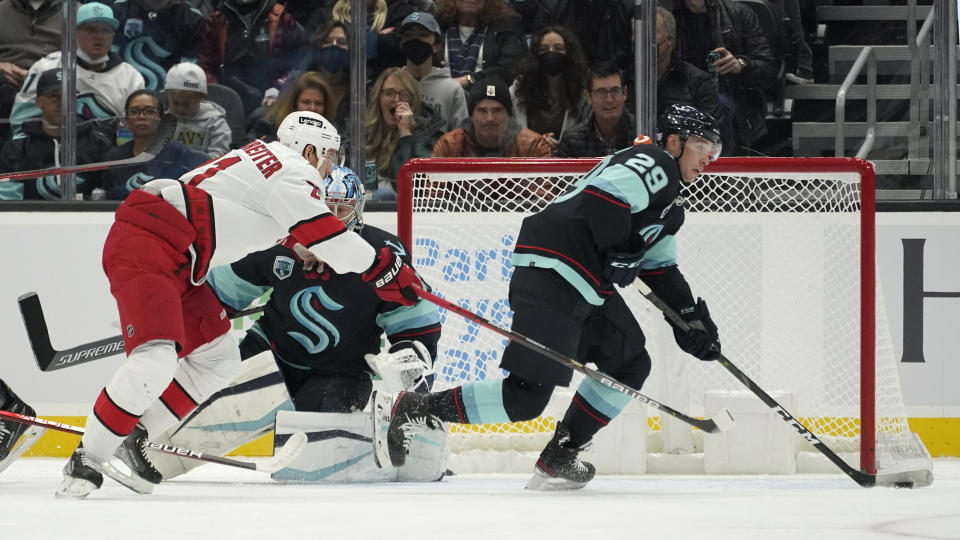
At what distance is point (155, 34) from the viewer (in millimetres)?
4707

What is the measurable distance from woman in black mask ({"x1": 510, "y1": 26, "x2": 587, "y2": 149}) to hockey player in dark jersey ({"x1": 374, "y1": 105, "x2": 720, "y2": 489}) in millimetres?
1236

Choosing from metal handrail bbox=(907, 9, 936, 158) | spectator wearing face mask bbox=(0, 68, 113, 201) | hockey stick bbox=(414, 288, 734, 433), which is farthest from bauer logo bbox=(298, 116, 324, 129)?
metal handrail bbox=(907, 9, 936, 158)

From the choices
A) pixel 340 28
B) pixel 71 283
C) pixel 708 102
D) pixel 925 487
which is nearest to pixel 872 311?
pixel 925 487

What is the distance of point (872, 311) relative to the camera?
378 cm

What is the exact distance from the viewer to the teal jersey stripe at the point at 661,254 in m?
3.45

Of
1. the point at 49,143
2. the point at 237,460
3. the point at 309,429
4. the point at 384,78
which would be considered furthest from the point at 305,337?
the point at 49,143

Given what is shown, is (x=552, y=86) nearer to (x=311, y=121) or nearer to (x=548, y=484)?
(x=311, y=121)

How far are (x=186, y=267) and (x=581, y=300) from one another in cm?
100

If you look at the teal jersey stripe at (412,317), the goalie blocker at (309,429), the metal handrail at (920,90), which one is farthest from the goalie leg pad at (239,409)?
the metal handrail at (920,90)

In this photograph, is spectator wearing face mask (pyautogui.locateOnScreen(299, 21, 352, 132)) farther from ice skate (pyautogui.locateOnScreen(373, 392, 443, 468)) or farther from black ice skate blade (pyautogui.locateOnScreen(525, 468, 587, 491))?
black ice skate blade (pyautogui.locateOnScreen(525, 468, 587, 491))

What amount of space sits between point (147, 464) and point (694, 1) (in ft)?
8.39

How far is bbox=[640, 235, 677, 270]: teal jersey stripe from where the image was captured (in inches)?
136

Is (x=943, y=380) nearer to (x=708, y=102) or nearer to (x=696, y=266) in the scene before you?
(x=696, y=266)

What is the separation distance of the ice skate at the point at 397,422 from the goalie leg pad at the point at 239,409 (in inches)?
19.6
